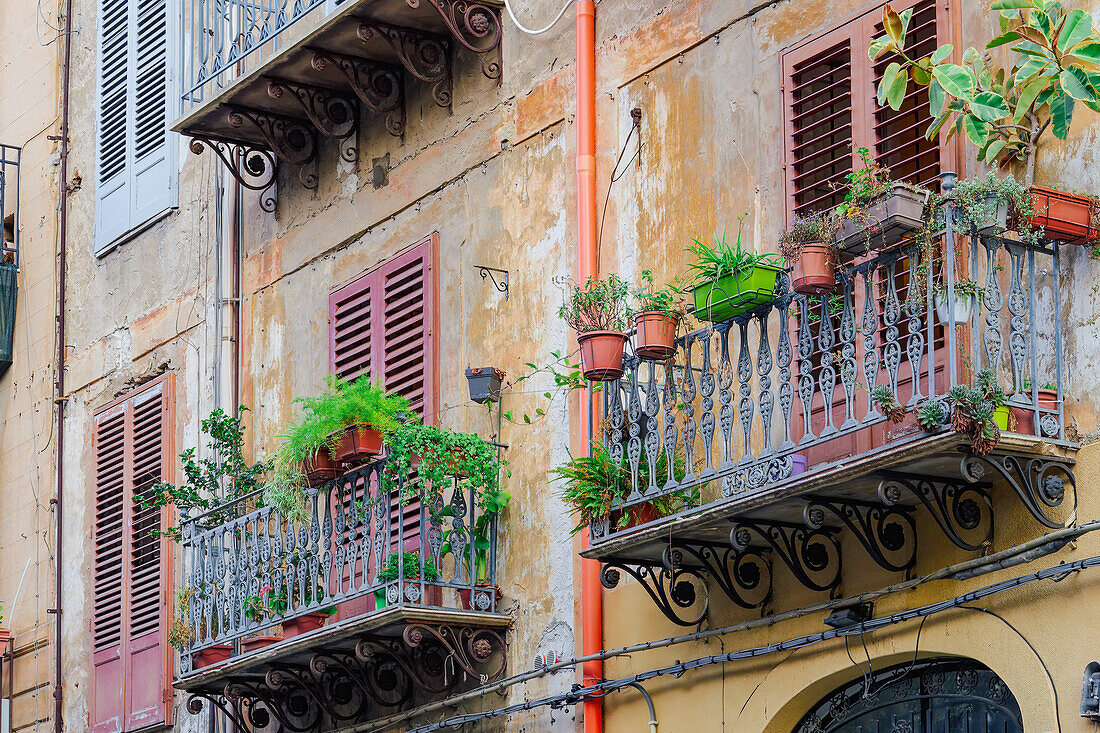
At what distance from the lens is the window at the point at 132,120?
608 inches

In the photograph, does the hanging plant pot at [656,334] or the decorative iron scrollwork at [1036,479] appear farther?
the hanging plant pot at [656,334]

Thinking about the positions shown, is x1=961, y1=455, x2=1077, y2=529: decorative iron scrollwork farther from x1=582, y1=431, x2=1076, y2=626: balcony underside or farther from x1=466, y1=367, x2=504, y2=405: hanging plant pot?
x1=466, y1=367, x2=504, y2=405: hanging plant pot

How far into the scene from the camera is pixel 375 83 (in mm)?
12695

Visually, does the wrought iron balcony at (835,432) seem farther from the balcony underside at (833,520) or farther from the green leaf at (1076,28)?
the green leaf at (1076,28)

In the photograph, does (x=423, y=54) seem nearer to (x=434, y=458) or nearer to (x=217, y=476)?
(x=434, y=458)

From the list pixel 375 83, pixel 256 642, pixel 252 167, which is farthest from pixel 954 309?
pixel 252 167

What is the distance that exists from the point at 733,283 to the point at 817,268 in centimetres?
57

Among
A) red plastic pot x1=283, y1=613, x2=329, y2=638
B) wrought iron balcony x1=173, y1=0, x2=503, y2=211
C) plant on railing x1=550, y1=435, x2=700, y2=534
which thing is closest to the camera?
plant on railing x1=550, y1=435, x2=700, y2=534

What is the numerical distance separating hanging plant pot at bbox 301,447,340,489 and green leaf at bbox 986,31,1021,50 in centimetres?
480

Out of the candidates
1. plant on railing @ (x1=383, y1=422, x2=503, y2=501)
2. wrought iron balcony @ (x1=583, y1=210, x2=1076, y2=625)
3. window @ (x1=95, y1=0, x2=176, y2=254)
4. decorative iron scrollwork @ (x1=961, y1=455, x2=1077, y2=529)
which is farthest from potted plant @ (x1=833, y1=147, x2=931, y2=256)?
window @ (x1=95, y1=0, x2=176, y2=254)

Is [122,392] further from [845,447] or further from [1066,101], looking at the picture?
[1066,101]

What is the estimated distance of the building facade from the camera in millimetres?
8250

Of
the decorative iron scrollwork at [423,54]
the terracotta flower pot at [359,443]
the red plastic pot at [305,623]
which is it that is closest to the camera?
the terracotta flower pot at [359,443]

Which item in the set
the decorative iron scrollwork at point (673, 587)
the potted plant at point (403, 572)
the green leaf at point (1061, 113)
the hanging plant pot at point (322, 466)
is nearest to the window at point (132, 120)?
the hanging plant pot at point (322, 466)
